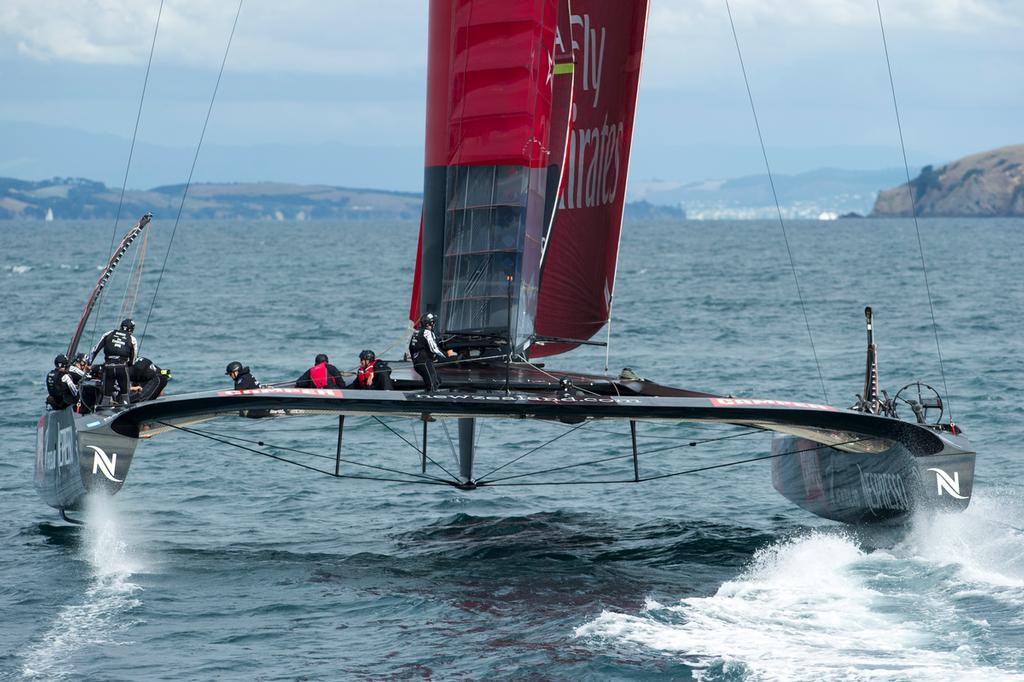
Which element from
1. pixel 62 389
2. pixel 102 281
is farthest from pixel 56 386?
pixel 102 281

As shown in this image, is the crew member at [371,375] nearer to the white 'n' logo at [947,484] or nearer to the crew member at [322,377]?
the crew member at [322,377]

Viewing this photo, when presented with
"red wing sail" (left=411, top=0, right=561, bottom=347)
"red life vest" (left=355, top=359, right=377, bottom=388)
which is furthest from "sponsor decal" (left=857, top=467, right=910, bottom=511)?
"red life vest" (left=355, top=359, right=377, bottom=388)

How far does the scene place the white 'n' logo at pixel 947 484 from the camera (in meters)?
13.1

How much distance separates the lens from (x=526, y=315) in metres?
14.9

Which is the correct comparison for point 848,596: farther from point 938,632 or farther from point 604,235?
point 604,235

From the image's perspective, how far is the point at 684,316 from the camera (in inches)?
1721

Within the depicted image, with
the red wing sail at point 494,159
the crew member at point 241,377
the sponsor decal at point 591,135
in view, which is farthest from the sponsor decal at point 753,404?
the sponsor decal at point 591,135

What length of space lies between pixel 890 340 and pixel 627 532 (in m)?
23.0

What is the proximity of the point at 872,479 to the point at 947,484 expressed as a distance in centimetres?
122

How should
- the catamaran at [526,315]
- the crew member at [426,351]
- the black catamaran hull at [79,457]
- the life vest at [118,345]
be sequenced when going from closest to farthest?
the catamaran at [526,315]
the crew member at [426,351]
the black catamaran hull at [79,457]
the life vest at [118,345]

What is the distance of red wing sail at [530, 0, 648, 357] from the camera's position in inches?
667

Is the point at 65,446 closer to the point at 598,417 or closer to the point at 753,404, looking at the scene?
the point at 598,417

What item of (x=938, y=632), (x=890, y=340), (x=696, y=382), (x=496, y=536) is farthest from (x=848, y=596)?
(x=890, y=340)

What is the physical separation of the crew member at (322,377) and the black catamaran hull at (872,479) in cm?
498
